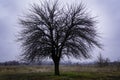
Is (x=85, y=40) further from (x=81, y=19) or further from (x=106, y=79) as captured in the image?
(x=106, y=79)

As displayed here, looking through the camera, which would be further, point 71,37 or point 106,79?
point 71,37

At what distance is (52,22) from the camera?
36.4 metres

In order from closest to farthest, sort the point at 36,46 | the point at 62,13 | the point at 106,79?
1. the point at 106,79
2. the point at 36,46
3. the point at 62,13

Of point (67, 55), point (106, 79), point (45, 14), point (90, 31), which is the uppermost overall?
point (45, 14)

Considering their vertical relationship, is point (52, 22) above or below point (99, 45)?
above

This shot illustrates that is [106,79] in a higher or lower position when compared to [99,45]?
lower

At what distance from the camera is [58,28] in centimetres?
3591

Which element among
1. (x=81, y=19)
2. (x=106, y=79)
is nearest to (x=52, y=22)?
(x=81, y=19)

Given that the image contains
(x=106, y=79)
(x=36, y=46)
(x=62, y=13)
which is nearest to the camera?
(x=106, y=79)

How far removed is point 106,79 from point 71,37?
27.3 feet

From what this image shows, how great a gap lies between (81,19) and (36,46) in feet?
22.0

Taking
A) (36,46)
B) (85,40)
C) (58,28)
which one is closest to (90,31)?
(85,40)

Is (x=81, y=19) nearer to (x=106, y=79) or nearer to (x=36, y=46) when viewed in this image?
(x=36, y=46)

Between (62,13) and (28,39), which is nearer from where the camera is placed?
(28,39)
